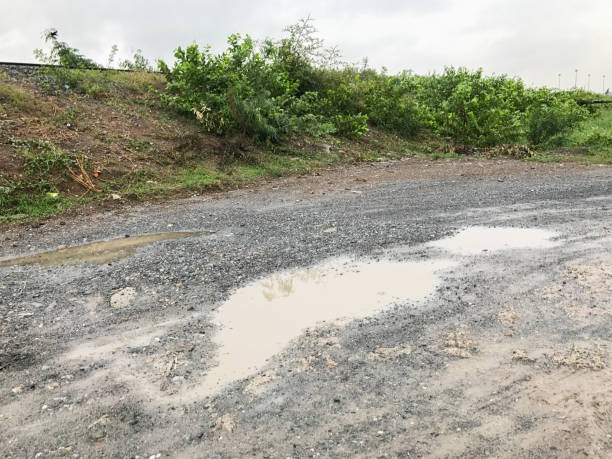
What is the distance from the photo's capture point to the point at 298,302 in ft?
13.5

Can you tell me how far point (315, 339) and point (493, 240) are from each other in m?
2.94

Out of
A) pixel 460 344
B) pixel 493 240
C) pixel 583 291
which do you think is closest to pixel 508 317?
pixel 460 344

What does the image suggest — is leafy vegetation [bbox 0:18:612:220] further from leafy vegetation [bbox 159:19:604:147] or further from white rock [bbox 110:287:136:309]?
white rock [bbox 110:287:136:309]

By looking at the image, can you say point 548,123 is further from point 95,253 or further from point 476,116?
point 95,253

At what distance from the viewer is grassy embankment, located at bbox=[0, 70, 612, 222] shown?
829 centimetres

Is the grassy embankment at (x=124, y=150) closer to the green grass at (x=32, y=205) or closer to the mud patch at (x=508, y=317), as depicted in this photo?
the green grass at (x=32, y=205)

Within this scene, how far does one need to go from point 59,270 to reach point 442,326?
3.90 metres

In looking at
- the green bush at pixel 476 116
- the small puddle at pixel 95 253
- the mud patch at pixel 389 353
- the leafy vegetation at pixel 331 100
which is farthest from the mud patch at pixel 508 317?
the green bush at pixel 476 116

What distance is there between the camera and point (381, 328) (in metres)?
3.47

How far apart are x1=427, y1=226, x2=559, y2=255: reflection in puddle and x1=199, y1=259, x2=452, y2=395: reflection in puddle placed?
615 millimetres

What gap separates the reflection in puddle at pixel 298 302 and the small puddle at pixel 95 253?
6.57 feet

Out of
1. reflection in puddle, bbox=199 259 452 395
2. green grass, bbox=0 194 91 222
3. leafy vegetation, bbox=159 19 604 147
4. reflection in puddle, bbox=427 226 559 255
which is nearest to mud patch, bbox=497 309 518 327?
reflection in puddle, bbox=199 259 452 395

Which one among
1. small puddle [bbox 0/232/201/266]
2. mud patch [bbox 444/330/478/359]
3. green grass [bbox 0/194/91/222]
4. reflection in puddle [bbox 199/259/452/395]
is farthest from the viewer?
green grass [bbox 0/194/91/222]

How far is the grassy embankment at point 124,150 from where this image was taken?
829 cm
